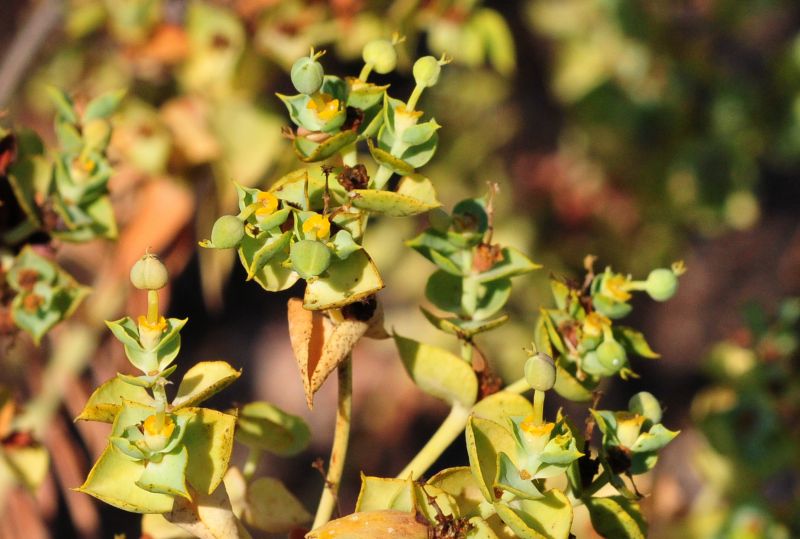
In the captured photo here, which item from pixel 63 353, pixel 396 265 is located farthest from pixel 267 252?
pixel 396 265

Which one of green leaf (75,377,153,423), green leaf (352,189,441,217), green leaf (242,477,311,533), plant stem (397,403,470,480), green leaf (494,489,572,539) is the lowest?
green leaf (242,477,311,533)

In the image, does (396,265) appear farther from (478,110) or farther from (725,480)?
(725,480)

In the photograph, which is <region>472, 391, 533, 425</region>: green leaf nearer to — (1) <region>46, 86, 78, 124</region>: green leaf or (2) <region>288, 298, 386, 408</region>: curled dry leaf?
(2) <region>288, 298, 386, 408</region>: curled dry leaf

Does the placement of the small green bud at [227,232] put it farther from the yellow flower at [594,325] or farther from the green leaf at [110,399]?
the yellow flower at [594,325]

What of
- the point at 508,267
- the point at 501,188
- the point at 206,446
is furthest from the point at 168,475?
the point at 501,188

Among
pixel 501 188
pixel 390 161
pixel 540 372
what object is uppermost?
pixel 390 161

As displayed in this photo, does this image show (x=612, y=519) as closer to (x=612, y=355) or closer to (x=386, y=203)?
(x=612, y=355)

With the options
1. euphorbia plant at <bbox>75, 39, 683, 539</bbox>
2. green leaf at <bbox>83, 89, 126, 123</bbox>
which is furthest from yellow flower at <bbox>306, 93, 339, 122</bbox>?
green leaf at <bbox>83, 89, 126, 123</bbox>
